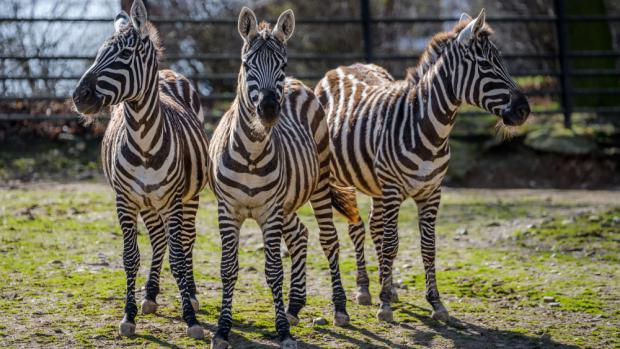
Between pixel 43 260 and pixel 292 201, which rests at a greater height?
pixel 292 201

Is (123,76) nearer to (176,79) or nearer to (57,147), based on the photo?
(176,79)

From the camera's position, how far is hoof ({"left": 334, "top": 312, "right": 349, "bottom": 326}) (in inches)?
266

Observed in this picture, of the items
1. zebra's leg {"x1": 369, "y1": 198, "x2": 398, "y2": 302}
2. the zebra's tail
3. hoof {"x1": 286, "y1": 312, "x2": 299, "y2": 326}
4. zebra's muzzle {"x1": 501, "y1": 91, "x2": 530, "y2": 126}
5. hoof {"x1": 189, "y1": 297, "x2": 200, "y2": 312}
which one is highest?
zebra's muzzle {"x1": 501, "y1": 91, "x2": 530, "y2": 126}

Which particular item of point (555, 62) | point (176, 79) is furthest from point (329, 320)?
point (555, 62)

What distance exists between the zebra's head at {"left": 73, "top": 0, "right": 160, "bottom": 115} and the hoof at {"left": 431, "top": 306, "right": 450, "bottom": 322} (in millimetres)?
2815

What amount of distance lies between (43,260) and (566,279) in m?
4.84

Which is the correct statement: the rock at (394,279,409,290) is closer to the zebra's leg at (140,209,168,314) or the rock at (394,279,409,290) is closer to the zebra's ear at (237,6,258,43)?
the zebra's leg at (140,209,168,314)

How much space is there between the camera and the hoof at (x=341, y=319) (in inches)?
266

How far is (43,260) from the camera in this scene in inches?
329

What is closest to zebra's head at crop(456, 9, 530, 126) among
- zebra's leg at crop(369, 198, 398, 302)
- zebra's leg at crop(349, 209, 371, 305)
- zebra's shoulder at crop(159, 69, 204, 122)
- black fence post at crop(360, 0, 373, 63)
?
zebra's leg at crop(369, 198, 398, 302)

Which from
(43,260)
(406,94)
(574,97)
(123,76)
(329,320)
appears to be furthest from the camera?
(574,97)

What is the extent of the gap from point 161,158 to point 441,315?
8.13 ft

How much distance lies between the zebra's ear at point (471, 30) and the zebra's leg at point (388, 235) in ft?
4.25

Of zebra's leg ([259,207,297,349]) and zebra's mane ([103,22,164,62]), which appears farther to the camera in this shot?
zebra's mane ([103,22,164,62])
